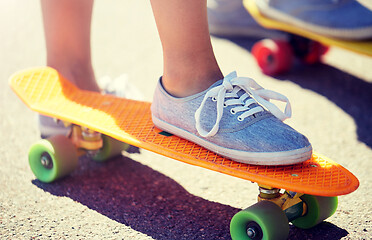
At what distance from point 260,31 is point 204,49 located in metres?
1.92

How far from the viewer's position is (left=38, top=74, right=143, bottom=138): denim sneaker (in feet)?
6.13

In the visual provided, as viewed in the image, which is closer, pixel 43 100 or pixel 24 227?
pixel 24 227

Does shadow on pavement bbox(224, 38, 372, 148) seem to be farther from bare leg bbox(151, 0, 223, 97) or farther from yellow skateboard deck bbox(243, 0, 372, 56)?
bare leg bbox(151, 0, 223, 97)

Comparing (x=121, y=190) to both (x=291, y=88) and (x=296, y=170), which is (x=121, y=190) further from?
(x=291, y=88)

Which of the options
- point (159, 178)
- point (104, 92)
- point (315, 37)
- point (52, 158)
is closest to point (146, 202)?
point (159, 178)

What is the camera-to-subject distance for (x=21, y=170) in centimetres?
181

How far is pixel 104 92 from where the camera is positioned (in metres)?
2.05

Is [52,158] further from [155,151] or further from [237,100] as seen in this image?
[237,100]

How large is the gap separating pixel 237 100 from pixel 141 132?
13.4 inches

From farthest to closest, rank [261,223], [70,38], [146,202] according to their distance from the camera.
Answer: [70,38]
[146,202]
[261,223]

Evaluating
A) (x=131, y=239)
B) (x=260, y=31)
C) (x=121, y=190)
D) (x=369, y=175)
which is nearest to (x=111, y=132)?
(x=121, y=190)

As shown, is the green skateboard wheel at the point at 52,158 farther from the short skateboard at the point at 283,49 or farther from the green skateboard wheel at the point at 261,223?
the short skateboard at the point at 283,49

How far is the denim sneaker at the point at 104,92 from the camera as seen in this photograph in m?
1.87

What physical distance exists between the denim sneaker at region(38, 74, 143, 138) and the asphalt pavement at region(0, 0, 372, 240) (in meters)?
0.14
